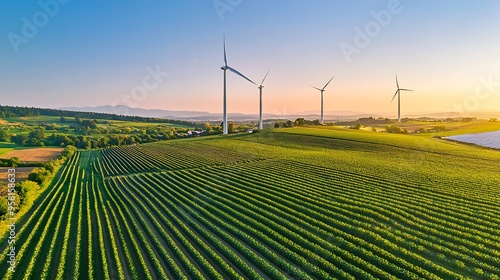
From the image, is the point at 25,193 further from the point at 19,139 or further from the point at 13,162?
the point at 19,139

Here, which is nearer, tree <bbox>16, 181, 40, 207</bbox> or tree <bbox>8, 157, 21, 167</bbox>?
tree <bbox>16, 181, 40, 207</bbox>

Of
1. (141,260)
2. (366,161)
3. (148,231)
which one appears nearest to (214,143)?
(366,161)

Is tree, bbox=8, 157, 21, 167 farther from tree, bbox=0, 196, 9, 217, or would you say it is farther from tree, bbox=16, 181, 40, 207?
tree, bbox=0, 196, 9, 217

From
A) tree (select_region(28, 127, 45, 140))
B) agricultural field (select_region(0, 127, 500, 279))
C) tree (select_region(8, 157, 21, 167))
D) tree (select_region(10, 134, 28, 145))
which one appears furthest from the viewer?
tree (select_region(28, 127, 45, 140))

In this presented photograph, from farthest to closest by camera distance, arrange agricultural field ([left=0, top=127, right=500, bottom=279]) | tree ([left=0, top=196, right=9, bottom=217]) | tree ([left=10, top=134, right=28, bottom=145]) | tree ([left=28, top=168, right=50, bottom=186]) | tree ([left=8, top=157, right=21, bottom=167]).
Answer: tree ([left=10, top=134, right=28, bottom=145]) → tree ([left=8, top=157, right=21, bottom=167]) → tree ([left=28, top=168, right=50, bottom=186]) → tree ([left=0, top=196, right=9, bottom=217]) → agricultural field ([left=0, top=127, right=500, bottom=279])

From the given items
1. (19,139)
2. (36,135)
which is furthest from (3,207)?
(36,135)

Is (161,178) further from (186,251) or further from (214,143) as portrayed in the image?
(214,143)

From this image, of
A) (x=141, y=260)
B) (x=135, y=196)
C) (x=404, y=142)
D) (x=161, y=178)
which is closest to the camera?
(x=141, y=260)

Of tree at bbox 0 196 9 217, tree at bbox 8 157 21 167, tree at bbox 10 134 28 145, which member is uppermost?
tree at bbox 10 134 28 145

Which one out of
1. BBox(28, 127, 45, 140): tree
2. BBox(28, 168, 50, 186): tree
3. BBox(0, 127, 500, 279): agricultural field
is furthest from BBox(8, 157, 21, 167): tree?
BBox(28, 127, 45, 140): tree
